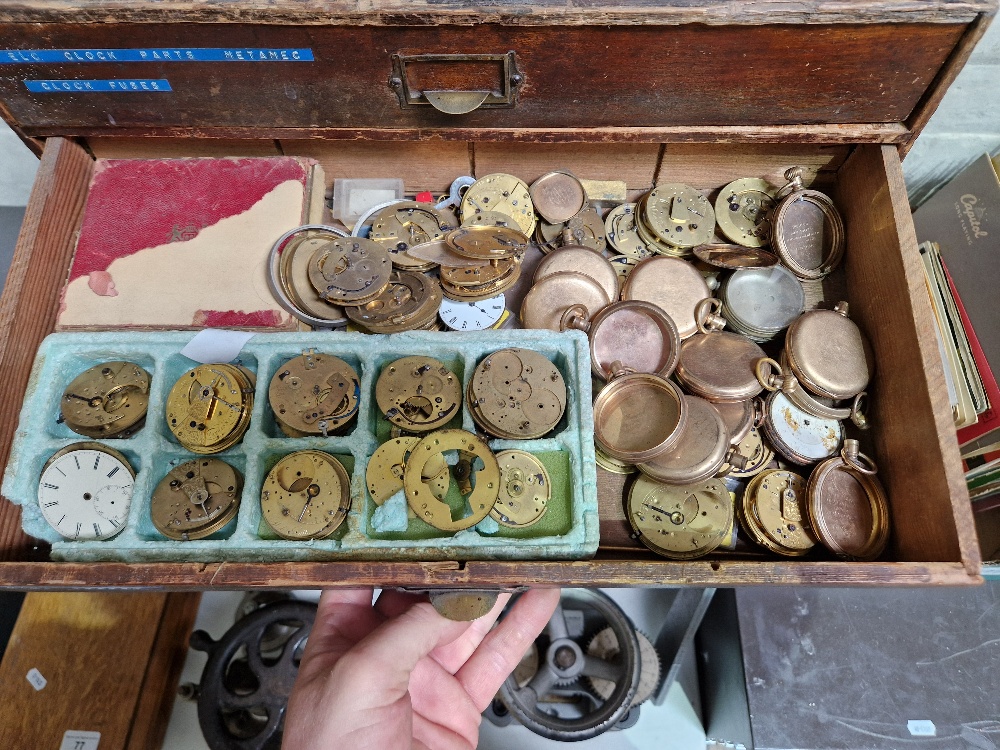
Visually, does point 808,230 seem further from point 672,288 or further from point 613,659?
point 613,659

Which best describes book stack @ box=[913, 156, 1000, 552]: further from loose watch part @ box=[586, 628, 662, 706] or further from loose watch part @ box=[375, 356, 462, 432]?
loose watch part @ box=[375, 356, 462, 432]

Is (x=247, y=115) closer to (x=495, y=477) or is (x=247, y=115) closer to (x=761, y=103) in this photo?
(x=495, y=477)

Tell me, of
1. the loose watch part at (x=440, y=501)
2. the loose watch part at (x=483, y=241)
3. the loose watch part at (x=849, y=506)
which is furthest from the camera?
the loose watch part at (x=483, y=241)

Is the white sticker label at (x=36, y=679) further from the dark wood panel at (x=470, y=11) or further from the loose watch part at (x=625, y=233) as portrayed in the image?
the loose watch part at (x=625, y=233)

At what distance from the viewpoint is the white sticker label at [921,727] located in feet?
6.77

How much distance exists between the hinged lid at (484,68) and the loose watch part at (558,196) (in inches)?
12.2

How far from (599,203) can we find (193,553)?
5.83ft

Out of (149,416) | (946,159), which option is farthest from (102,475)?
(946,159)

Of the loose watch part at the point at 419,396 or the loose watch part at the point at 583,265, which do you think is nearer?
the loose watch part at the point at 419,396

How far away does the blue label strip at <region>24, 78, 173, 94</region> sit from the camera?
1789 mm

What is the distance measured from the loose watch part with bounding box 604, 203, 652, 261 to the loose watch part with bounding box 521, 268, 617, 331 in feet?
0.80

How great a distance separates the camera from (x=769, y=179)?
2.27 m

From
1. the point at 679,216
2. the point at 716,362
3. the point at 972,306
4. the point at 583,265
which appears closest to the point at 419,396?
the point at 583,265

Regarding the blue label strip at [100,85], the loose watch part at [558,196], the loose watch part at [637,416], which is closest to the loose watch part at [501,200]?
the loose watch part at [558,196]
